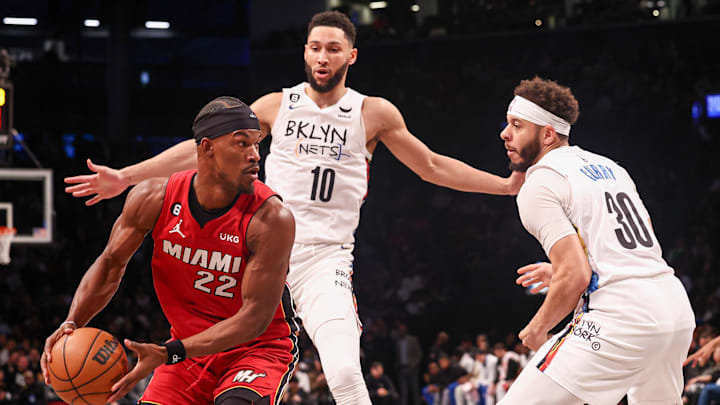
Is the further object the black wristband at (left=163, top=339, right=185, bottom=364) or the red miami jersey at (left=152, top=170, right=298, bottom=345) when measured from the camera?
the red miami jersey at (left=152, top=170, right=298, bottom=345)

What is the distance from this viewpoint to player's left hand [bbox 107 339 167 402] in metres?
3.38

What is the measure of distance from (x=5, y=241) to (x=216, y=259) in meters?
7.17

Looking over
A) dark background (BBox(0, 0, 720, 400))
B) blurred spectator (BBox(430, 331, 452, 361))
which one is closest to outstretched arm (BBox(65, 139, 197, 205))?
blurred spectator (BBox(430, 331, 452, 361))

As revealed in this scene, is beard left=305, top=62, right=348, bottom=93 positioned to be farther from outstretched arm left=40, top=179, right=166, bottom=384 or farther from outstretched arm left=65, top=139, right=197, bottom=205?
outstretched arm left=40, top=179, right=166, bottom=384

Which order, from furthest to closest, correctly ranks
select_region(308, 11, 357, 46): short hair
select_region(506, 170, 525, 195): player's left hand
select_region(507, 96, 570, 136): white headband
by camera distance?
select_region(506, 170, 525, 195): player's left hand, select_region(308, 11, 357, 46): short hair, select_region(507, 96, 570, 136): white headband

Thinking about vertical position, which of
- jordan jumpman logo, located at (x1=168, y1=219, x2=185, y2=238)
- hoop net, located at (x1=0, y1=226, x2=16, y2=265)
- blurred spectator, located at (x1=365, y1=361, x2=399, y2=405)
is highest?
jordan jumpman logo, located at (x1=168, y1=219, x2=185, y2=238)

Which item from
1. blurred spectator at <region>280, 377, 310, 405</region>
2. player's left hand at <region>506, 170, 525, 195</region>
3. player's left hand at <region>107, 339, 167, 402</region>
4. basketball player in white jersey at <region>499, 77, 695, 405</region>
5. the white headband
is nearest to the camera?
player's left hand at <region>107, 339, 167, 402</region>

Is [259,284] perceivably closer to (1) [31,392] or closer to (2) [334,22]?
(2) [334,22]

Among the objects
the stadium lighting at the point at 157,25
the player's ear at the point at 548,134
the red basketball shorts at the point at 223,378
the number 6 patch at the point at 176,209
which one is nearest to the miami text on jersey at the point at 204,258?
the number 6 patch at the point at 176,209

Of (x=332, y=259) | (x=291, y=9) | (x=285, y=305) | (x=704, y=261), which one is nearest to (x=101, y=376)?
(x=285, y=305)

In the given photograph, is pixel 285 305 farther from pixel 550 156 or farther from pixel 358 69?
pixel 358 69

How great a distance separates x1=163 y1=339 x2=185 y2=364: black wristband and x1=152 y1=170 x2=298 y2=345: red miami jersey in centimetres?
46

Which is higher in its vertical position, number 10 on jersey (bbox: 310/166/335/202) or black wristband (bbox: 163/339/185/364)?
number 10 on jersey (bbox: 310/166/335/202)

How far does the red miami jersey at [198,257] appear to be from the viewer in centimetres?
395
